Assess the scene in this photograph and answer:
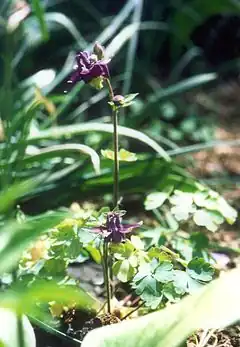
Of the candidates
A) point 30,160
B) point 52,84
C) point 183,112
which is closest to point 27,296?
point 30,160

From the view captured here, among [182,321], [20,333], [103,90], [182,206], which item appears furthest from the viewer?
[103,90]

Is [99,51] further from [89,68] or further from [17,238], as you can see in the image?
[17,238]

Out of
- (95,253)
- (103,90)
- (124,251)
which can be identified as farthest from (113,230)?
(103,90)

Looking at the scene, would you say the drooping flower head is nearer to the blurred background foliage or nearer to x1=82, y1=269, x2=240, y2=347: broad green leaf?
the blurred background foliage

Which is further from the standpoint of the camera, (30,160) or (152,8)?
(152,8)

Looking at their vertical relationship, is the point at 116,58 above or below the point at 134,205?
above

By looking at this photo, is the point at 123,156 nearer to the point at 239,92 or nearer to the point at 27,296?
the point at 27,296

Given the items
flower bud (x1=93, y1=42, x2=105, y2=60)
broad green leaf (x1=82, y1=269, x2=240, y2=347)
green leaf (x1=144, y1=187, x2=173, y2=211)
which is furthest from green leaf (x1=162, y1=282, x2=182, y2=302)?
flower bud (x1=93, y1=42, x2=105, y2=60)
